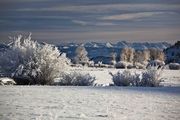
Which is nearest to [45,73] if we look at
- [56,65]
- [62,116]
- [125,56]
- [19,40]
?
[56,65]

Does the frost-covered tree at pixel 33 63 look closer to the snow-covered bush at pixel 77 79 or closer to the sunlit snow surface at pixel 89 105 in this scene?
the snow-covered bush at pixel 77 79

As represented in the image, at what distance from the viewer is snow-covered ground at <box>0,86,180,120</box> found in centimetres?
939

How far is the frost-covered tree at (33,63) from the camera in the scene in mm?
19184

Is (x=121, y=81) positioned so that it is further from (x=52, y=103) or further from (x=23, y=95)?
(x=52, y=103)

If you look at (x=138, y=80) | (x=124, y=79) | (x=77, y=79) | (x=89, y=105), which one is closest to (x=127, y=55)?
(x=138, y=80)

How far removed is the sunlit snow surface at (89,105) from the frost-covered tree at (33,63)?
464 cm

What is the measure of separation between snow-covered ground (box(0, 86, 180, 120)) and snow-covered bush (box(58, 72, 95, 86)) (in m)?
4.23

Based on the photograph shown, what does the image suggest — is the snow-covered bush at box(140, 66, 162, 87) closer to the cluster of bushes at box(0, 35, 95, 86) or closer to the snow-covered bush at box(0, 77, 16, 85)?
the cluster of bushes at box(0, 35, 95, 86)

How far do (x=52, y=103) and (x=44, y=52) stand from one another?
812 cm

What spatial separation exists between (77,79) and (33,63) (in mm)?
2107

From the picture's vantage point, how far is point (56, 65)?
19234 millimetres

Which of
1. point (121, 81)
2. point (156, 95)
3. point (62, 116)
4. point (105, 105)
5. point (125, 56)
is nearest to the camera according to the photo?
point (62, 116)

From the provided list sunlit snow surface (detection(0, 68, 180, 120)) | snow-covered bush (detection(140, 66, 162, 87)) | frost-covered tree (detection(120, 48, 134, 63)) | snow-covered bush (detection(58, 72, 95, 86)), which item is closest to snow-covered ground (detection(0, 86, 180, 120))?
sunlit snow surface (detection(0, 68, 180, 120))

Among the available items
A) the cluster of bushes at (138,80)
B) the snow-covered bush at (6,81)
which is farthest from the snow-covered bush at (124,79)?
the snow-covered bush at (6,81)
